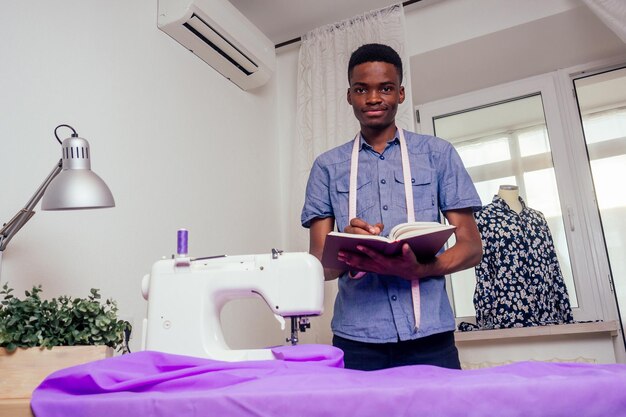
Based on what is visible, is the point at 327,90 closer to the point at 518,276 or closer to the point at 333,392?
the point at 518,276

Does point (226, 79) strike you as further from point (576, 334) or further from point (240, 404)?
point (240, 404)

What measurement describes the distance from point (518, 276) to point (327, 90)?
1.28 metres

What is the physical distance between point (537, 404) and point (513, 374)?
44 millimetres

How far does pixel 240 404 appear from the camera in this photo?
614 millimetres

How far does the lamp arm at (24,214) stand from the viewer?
4.52 ft

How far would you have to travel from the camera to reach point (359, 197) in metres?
1.48

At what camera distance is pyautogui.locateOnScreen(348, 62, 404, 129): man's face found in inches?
58.2

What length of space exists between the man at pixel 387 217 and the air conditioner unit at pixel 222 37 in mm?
1101

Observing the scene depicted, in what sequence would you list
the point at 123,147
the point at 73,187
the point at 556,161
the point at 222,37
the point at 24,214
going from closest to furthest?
1. the point at 73,187
2. the point at 24,214
3. the point at 123,147
4. the point at 222,37
5. the point at 556,161

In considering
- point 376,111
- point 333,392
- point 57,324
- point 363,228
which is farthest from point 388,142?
point 333,392

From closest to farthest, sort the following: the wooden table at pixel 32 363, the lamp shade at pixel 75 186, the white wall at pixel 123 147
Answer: the wooden table at pixel 32 363, the lamp shade at pixel 75 186, the white wall at pixel 123 147

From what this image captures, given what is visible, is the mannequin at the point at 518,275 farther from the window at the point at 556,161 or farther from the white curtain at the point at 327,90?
the white curtain at the point at 327,90

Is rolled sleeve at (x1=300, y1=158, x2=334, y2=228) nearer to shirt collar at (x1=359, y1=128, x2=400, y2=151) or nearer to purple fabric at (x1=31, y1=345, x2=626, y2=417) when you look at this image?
shirt collar at (x1=359, y1=128, x2=400, y2=151)

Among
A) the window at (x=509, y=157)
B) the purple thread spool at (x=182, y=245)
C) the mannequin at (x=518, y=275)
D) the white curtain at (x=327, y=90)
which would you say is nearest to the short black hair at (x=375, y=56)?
the purple thread spool at (x=182, y=245)
